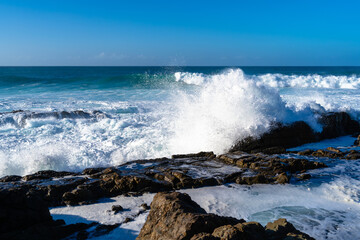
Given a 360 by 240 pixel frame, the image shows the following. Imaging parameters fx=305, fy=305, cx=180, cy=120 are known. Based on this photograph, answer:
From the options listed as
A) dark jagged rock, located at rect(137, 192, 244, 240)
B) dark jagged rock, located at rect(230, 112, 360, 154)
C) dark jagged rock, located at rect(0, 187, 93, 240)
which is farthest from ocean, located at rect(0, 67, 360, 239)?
dark jagged rock, located at rect(0, 187, 93, 240)

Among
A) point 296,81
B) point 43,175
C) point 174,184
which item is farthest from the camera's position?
point 296,81

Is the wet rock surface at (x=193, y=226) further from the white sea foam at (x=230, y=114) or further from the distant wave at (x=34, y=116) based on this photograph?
the distant wave at (x=34, y=116)

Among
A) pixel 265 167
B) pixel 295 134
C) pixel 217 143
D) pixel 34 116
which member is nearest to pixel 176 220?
pixel 265 167

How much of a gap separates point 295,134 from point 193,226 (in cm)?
615

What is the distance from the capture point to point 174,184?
4.98 meters

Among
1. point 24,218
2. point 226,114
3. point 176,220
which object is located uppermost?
point 226,114

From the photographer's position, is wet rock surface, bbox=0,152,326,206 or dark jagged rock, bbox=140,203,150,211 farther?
wet rock surface, bbox=0,152,326,206

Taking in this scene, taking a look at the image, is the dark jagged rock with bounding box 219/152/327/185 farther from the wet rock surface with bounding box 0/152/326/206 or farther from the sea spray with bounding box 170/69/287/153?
the sea spray with bounding box 170/69/287/153

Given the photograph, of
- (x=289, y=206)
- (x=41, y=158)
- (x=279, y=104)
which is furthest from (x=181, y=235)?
(x=279, y=104)

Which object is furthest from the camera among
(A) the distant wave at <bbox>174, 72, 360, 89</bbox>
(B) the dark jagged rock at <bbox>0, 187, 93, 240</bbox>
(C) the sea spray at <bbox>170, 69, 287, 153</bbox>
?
(A) the distant wave at <bbox>174, 72, 360, 89</bbox>

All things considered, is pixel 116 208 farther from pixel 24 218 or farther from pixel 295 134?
pixel 295 134

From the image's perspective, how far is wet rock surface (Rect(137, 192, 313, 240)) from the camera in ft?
7.79

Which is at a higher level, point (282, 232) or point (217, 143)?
point (282, 232)

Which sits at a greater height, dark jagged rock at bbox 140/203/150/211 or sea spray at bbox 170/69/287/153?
sea spray at bbox 170/69/287/153
